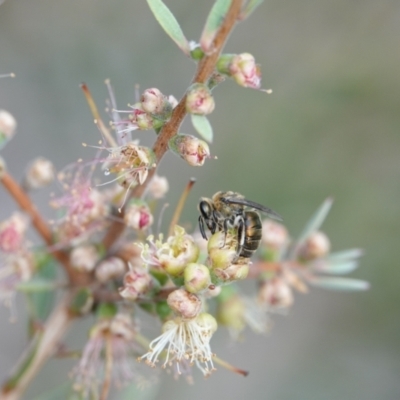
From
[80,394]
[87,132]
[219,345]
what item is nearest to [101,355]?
[80,394]

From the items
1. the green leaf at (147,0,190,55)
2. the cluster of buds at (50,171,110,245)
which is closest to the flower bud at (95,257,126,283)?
the cluster of buds at (50,171,110,245)

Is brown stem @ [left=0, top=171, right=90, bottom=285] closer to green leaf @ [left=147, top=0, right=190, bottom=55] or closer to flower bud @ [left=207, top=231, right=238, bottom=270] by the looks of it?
flower bud @ [left=207, top=231, right=238, bottom=270]

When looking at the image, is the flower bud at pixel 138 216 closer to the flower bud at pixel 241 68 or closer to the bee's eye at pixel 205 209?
the bee's eye at pixel 205 209

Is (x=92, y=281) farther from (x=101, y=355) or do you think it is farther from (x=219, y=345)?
(x=219, y=345)

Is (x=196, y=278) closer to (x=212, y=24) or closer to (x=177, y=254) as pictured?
(x=177, y=254)

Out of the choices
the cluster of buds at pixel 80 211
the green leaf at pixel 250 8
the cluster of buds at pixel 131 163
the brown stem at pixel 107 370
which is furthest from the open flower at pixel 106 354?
the green leaf at pixel 250 8
